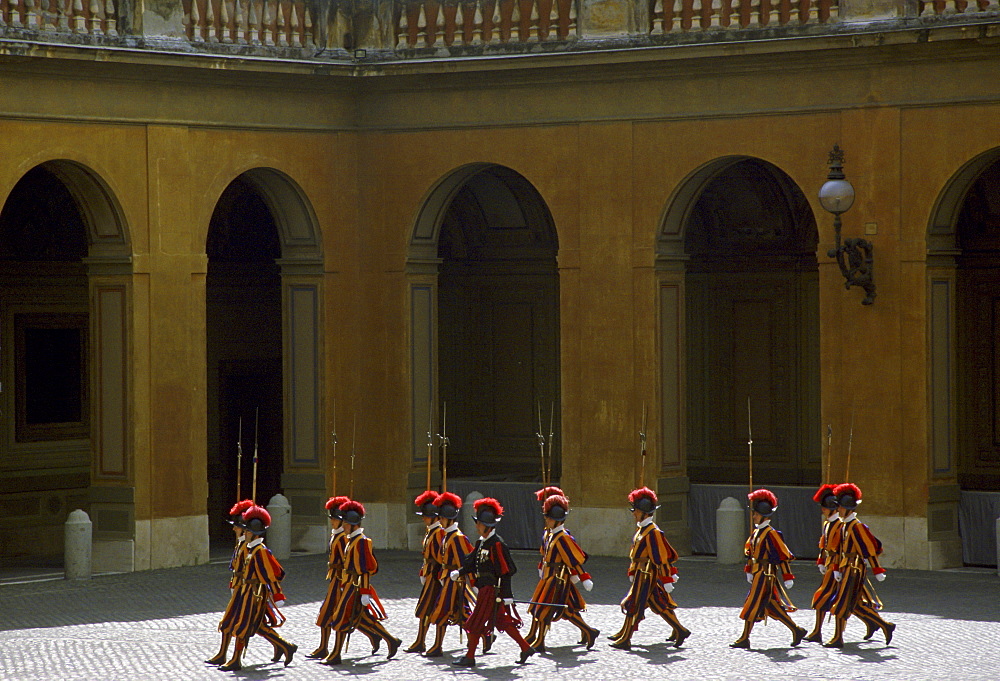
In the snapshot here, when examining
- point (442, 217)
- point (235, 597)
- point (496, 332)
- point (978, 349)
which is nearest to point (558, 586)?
point (235, 597)

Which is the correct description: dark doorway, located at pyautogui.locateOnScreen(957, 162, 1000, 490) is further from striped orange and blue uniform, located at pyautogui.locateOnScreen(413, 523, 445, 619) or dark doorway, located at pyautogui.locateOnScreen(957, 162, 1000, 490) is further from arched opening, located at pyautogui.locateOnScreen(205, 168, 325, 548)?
striped orange and blue uniform, located at pyautogui.locateOnScreen(413, 523, 445, 619)

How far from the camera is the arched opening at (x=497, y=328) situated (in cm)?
2339

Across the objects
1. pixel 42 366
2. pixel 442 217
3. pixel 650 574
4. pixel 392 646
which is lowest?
pixel 392 646

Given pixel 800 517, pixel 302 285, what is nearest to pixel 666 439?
pixel 800 517

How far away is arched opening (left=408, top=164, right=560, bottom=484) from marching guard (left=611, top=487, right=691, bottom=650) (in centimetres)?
774

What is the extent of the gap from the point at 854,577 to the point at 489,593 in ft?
9.79

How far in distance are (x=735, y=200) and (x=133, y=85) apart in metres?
7.79

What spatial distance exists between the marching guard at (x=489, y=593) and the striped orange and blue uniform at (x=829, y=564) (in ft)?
8.00

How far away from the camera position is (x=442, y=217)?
69.4 ft

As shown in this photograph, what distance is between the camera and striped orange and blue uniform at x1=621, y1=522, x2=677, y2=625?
49.5 feet

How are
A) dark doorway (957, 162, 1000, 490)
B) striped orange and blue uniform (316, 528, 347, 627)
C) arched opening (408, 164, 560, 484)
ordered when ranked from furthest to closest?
arched opening (408, 164, 560, 484) < dark doorway (957, 162, 1000, 490) < striped orange and blue uniform (316, 528, 347, 627)

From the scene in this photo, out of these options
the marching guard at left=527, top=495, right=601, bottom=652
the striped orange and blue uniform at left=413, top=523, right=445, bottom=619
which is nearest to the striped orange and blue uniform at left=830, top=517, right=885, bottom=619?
the marching guard at left=527, top=495, right=601, bottom=652

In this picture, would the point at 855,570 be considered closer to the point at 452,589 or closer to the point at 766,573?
the point at 766,573

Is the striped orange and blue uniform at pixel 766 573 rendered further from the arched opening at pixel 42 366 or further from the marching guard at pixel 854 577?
the arched opening at pixel 42 366
